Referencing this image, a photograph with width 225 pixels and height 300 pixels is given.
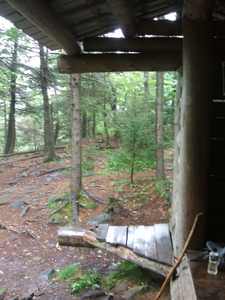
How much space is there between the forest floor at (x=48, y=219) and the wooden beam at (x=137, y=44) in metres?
3.88

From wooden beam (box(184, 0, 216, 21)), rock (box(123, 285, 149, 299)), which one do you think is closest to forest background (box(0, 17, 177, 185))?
wooden beam (box(184, 0, 216, 21))

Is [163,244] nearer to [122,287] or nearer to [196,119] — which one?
[122,287]

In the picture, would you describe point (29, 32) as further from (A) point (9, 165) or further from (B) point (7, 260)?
(A) point (9, 165)

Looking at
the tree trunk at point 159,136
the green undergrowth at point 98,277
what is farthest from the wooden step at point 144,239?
the tree trunk at point 159,136

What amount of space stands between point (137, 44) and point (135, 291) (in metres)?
4.08

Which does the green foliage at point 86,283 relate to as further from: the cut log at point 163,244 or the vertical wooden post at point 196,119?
the vertical wooden post at point 196,119

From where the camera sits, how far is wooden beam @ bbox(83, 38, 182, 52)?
352 cm

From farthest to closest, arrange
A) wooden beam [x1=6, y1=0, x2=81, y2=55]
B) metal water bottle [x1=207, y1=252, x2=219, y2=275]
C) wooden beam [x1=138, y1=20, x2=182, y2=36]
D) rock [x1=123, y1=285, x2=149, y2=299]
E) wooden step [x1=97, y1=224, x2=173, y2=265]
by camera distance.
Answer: rock [x1=123, y1=285, x2=149, y2=299] → wooden step [x1=97, y1=224, x2=173, y2=265] → wooden beam [x1=138, y1=20, x2=182, y2=36] → metal water bottle [x1=207, y1=252, x2=219, y2=275] → wooden beam [x1=6, y1=0, x2=81, y2=55]

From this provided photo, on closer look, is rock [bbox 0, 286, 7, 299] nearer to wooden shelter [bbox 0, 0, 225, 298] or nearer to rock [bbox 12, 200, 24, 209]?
wooden shelter [bbox 0, 0, 225, 298]

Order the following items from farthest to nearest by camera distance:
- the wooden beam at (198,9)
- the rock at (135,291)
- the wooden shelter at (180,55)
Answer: the rock at (135,291) < the wooden shelter at (180,55) < the wooden beam at (198,9)

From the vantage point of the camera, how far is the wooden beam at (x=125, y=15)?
8.52 ft

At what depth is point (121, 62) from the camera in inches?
147

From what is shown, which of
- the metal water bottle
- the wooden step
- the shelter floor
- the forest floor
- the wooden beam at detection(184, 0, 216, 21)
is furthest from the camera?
the forest floor

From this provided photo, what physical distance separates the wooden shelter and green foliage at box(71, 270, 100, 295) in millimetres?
2206
